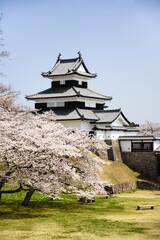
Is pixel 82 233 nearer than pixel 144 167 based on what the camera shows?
Yes

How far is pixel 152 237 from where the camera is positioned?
1484 cm

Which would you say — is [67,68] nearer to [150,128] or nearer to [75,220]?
[150,128]

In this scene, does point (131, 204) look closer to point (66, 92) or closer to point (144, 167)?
point (144, 167)

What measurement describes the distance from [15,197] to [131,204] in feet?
27.5

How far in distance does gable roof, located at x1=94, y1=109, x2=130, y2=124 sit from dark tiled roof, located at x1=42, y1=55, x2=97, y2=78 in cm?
579

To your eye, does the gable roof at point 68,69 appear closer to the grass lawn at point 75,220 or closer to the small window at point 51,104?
the small window at point 51,104

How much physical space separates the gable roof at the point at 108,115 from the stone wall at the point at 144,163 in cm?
438

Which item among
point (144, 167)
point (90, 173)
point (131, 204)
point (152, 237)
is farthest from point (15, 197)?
point (144, 167)

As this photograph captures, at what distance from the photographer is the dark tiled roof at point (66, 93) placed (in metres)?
41.3

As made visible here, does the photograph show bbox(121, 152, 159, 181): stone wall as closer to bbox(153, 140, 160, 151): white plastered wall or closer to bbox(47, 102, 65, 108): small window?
bbox(153, 140, 160, 151): white plastered wall

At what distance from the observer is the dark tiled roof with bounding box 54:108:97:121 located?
128ft

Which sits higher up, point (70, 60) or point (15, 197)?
point (70, 60)

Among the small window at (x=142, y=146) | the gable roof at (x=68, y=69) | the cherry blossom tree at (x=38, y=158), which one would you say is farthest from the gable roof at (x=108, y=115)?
the cherry blossom tree at (x=38, y=158)

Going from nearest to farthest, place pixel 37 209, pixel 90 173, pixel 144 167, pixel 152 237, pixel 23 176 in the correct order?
pixel 152 237 < pixel 23 176 < pixel 37 209 < pixel 90 173 < pixel 144 167
